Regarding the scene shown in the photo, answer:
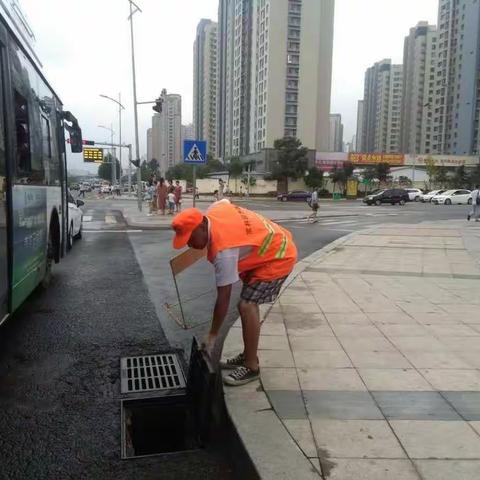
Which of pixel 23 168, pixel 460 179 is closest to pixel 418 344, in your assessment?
pixel 23 168

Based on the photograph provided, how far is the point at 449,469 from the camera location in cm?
279

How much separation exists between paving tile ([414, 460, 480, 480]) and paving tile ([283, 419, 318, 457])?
0.57 meters

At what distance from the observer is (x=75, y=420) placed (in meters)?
3.59

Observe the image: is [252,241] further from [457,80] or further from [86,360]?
[457,80]

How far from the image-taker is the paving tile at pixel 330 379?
395 cm

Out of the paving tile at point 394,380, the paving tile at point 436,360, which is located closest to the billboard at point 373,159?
the paving tile at point 436,360

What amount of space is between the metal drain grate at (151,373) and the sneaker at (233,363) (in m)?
0.35

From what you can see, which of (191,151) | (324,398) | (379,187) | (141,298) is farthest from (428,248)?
(379,187)

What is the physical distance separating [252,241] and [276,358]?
138 centimetres

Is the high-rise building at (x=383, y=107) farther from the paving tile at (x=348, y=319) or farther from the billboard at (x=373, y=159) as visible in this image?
the paving tile at (x=348, y=319)

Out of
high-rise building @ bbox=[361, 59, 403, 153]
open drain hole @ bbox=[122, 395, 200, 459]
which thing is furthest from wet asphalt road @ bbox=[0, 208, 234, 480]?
high-rise building @ bbox=[361, 59, 403, 153]

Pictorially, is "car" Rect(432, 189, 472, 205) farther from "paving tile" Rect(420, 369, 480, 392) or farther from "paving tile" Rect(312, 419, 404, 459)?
"paving tile" Rect(312, 419, 404, 459)

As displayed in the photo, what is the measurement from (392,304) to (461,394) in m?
2.95

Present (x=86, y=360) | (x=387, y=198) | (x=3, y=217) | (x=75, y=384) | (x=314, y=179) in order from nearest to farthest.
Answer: (x=75, y=384) < (x=3, y=217) < (x=86, y=360) < (x=387, y=198) < (x=314, y=179)
